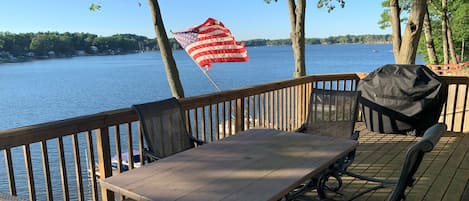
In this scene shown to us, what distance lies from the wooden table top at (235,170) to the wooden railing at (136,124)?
738 millimetres

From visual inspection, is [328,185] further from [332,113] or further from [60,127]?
[60,127]

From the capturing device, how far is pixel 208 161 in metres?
2.14

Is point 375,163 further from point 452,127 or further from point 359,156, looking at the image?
point 452,127

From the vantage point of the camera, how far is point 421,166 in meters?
3.76

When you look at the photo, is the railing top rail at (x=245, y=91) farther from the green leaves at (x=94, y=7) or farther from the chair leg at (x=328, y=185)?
the green leaves at (x=94, y=7)

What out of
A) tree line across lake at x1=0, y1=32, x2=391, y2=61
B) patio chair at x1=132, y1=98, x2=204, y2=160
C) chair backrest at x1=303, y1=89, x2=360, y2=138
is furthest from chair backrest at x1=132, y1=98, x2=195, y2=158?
tree line across lake at x1=0, y1=32, x2=391, y2=61

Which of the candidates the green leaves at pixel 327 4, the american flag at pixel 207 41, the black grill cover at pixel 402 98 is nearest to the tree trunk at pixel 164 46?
the american flag at pixel 207 41

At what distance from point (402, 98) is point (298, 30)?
6.66ft

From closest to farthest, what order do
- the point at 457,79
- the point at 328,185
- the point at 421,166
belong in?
the point at 328,185
the point at 421,166
the point at 457,79

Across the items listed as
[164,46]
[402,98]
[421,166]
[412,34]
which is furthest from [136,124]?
[412,34]

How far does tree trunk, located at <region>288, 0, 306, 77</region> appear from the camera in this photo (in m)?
5.89

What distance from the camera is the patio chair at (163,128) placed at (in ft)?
8.62

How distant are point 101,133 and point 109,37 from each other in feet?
152

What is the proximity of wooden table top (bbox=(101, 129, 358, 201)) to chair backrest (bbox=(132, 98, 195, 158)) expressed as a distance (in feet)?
1.44
